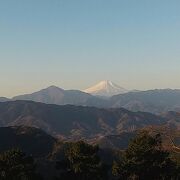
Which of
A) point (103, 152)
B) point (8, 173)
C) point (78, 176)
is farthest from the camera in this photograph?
point (103, 152)

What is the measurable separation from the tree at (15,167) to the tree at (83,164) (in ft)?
18.7

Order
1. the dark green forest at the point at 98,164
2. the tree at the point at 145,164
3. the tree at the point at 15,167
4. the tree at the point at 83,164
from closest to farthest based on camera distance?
the tree at the point at 15,167 → the dark green forest at the point at 98,164 → the tree at the point at 83,164 → the tree at the point at 145,164

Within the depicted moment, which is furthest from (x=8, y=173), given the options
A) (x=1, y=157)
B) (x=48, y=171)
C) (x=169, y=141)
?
(x=48, y=171)

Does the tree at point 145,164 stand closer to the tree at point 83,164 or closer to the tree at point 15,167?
the tree at point 83,164

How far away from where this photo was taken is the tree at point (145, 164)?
57969 mm

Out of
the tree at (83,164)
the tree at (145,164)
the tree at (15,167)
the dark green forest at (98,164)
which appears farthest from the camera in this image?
the tree at (145,164)

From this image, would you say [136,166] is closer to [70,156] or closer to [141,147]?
[141,147]

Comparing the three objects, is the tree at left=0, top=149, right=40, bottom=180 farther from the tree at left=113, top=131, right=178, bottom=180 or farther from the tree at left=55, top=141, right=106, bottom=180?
the tree at left=113, top=131, right=178, bottom=180

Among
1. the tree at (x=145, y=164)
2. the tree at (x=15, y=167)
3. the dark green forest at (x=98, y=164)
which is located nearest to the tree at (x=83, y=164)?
the dark green forest at (x=98, y=164)

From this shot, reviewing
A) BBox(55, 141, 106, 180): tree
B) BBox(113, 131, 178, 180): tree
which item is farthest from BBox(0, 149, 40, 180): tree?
BBox(113, 131, 178, 180): tree

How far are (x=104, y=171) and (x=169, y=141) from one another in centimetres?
5044

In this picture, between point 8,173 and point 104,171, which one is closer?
point 8,173

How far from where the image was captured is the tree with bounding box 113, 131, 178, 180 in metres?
58.0

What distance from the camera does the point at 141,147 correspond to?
58.6 m
